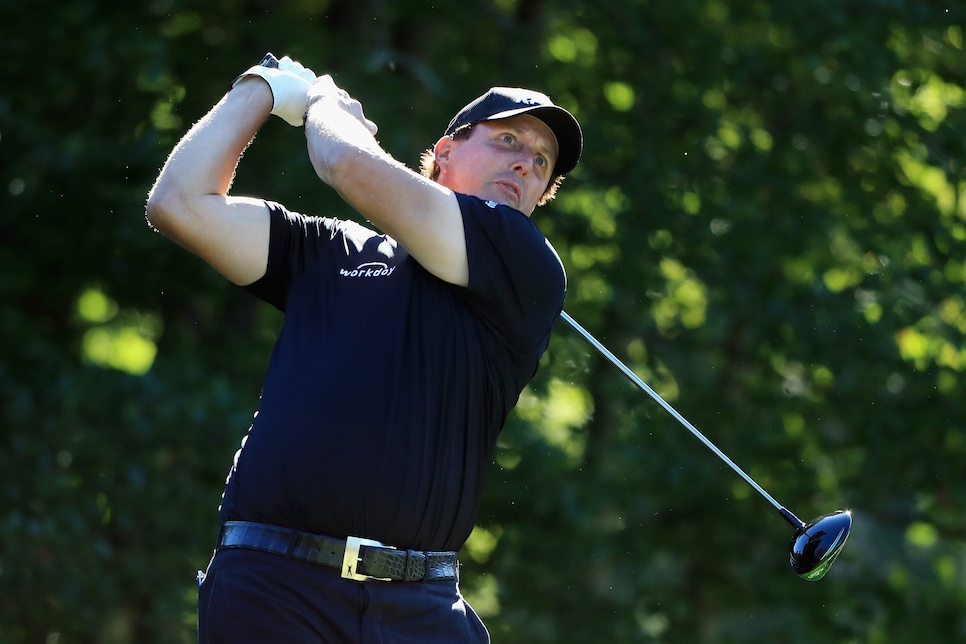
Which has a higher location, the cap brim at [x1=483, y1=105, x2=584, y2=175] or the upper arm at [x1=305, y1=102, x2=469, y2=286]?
the upper arm at [x1=305, y1=102, x2=469, y2=286]

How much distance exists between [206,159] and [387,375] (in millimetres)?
667

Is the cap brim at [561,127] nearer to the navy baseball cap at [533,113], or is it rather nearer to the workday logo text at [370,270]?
the navy baseball cap at [533,113]

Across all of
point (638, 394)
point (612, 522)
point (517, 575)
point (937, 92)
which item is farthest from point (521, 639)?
point (937, 92)

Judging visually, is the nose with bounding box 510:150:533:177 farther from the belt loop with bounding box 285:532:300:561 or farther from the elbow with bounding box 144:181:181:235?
the belt loop with bounding box 285:532:300:561

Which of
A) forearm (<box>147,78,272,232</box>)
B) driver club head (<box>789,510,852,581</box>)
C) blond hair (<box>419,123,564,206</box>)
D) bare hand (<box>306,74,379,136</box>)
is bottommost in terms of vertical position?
driver club head (<box>789,510,852,581</box>)

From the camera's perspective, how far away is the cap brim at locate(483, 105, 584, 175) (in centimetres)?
336

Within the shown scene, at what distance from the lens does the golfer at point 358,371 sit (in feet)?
9.09

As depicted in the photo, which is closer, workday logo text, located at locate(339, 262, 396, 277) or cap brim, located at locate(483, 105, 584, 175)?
workday logo text, located at locate(339, 262, 396, 277)

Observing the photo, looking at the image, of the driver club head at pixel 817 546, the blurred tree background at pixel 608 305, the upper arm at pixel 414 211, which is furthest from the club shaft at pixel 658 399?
the blurred tree background at pixel 608 305

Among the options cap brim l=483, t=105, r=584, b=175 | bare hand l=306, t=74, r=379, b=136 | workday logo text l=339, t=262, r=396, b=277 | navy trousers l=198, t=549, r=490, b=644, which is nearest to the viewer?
navy trousers l=198, t=549, r=490, b=644

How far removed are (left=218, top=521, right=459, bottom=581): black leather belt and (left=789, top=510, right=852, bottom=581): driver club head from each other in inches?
A: 53.1

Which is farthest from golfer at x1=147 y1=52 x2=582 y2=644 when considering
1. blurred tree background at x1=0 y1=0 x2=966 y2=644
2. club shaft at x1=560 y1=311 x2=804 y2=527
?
blurred tree background at x1=0 y1=0 x2=966 y2=644

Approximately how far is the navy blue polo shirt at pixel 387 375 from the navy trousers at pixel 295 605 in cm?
9

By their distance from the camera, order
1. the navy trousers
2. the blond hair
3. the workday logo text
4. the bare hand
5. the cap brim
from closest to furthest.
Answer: the navy trousers, the workday logo text, the bare hand, the cap brim, the blond hair
